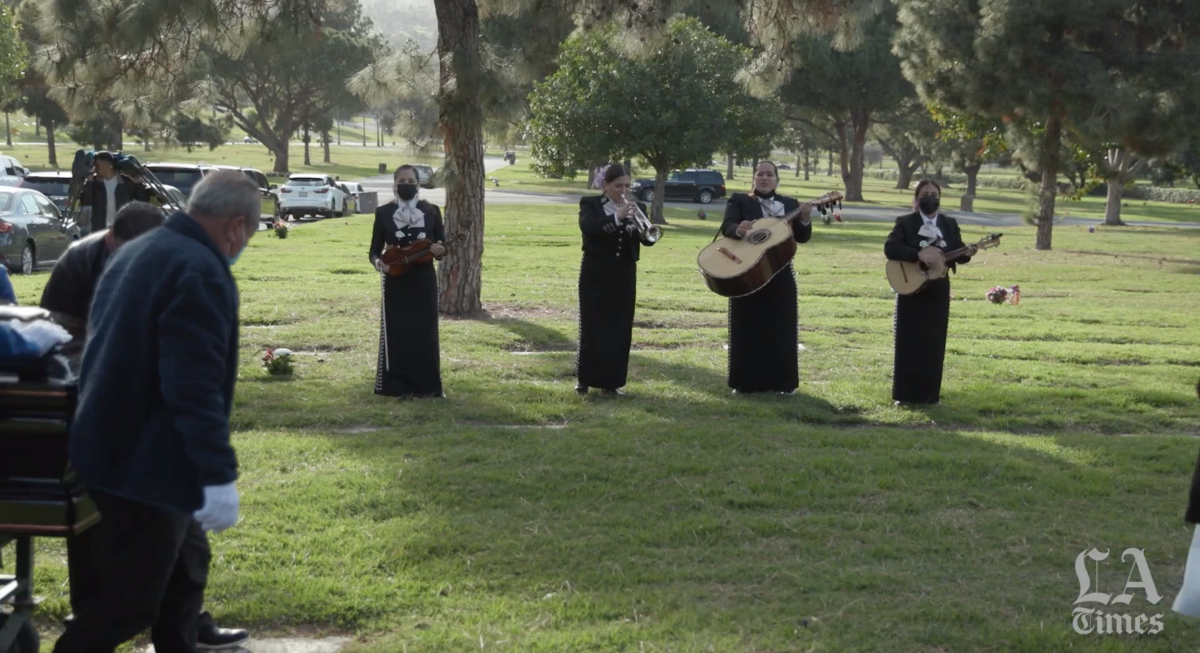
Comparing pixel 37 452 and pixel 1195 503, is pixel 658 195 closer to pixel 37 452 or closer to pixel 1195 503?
pixel 1195 503

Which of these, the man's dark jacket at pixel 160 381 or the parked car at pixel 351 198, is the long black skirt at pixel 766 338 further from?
the parked car at pixel 351 198

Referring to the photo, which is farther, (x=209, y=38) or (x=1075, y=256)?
(x=1075, y=256)

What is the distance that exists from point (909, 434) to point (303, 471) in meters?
4.46

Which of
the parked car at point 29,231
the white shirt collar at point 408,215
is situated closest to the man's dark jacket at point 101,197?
the parked car at point 29,231

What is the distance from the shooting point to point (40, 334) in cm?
449

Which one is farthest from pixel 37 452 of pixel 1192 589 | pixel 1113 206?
pixel 1113 206

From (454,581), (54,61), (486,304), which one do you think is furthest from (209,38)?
(454,581)

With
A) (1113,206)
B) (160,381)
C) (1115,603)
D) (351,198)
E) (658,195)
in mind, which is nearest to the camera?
(160,381)

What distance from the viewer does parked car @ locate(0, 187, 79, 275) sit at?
20.1m

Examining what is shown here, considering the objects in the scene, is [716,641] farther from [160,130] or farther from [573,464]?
[160,130]

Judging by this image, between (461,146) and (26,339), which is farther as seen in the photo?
(461,146)

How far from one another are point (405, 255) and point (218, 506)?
642 cm

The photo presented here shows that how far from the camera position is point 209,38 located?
44.5 ft

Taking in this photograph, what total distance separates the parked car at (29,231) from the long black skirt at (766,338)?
13662 millimetres
